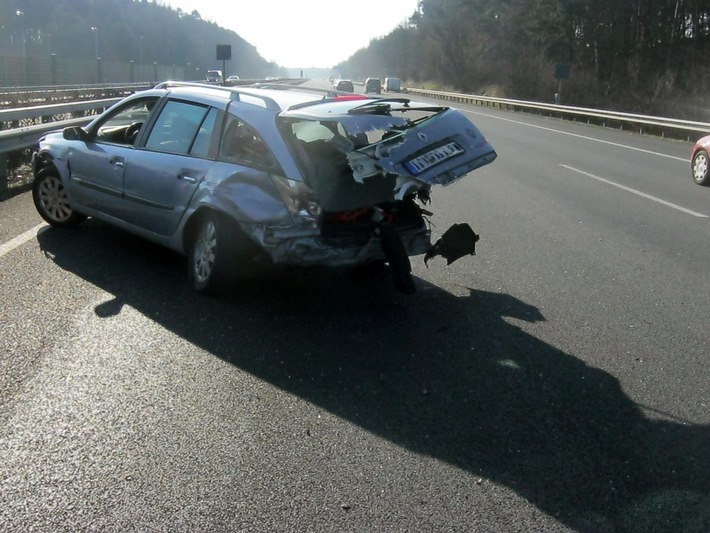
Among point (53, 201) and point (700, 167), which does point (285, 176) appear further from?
point (700, 167)

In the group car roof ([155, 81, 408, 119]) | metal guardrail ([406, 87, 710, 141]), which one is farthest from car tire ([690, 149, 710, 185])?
car roof ([155, 81, 408, 119])

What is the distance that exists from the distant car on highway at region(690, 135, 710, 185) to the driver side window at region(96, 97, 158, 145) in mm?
10246

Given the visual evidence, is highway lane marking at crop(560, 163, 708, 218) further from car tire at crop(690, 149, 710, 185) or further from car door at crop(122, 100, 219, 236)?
car door at crop(122, 100, 219, 236)

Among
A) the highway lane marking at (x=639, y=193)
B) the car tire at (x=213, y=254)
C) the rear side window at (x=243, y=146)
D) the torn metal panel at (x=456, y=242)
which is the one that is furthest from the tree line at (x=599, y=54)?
the car tire at (x=213, y=254)

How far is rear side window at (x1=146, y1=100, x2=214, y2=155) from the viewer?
680 cm

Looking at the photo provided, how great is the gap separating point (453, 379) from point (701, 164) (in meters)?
11.3

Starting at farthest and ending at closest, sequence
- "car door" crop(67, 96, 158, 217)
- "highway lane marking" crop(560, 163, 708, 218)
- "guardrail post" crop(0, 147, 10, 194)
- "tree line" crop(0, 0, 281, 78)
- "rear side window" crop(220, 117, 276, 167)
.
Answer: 1. "tree line" crop(0, 0, 281, 78)
2. "guardrail post" crop(0, 147, 10, 194)
3. "highway lane marking" crop(560, 163, 708, 218)
4. "car door" crop(67, 96, 158, 217)
5. "rear side window" crop(220, 117, 276, 167)

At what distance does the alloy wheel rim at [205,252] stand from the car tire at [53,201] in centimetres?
227

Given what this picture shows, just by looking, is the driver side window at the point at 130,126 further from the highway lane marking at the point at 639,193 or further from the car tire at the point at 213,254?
the highway lane marking at the point at 639,193

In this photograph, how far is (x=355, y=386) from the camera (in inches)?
191

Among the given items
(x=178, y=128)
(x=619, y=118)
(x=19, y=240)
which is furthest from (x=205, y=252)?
(x=619, y=118)

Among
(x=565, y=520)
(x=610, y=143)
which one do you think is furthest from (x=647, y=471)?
(x=610, y=143)

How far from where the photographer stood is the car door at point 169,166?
6.59 meters

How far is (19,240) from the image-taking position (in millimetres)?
8234
